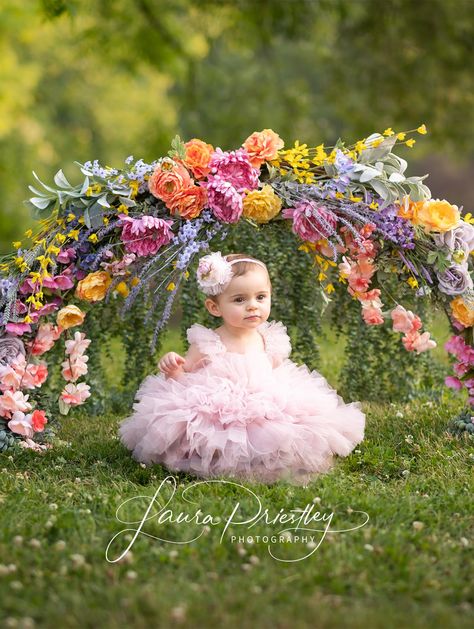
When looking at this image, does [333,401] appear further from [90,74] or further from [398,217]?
[90,74]

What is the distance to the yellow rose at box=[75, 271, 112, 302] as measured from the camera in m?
4.35

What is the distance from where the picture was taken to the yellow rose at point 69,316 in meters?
4.38

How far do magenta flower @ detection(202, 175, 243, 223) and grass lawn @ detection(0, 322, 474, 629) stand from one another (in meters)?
1.34

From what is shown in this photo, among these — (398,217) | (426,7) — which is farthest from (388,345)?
(426,7)

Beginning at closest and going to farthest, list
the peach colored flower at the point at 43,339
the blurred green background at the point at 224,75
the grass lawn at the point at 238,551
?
1. the grass lawn at the point at 238,551
2. the peach colored flower at the point at 43,339
3. the blurred green background at the point at 224,75

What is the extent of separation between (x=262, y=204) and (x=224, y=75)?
35.8 feet

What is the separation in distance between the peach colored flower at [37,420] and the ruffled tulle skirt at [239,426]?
46 cm

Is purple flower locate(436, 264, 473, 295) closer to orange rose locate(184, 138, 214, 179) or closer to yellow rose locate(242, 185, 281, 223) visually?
yellow rose locate(242, 185, 281, 223)

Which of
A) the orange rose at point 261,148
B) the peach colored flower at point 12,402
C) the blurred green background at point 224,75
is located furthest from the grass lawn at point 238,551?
the blurred green background at point 224,75

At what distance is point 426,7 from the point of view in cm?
1192

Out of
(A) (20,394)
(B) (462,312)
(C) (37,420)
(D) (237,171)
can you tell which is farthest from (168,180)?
(B) (462,312)

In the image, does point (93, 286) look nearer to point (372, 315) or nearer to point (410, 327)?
point (372, 315)

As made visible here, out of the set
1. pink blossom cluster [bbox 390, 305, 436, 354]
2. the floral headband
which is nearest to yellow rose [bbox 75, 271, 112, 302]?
the floral headband

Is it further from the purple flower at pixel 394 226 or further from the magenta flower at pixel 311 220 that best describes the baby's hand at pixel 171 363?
the purple flower at pixel 394 226
